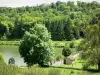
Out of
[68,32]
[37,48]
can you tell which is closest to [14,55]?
[37,48]

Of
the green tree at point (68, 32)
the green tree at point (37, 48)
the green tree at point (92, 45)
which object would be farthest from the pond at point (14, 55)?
the green tree at point (68, 32)

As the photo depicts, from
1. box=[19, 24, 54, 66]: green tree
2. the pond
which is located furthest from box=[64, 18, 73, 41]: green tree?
box=[19, 24, 54, 66]: green tree

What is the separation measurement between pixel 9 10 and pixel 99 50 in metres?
126

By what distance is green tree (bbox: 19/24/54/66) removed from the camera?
31.6 meters

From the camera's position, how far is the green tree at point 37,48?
31609mm

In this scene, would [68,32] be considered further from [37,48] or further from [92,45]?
[92,45]

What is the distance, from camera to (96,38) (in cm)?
2647

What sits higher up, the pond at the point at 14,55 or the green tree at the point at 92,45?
the green tree at the point at 92,45

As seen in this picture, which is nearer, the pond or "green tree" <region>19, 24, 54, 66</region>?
"green tree" <region>19, 24, 54, 66</region>

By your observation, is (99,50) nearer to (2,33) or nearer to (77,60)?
(77,60)

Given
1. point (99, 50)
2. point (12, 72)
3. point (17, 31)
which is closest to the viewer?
point (12, 72)

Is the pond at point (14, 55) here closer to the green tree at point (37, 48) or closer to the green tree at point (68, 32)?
the green tree at point (37, 48)

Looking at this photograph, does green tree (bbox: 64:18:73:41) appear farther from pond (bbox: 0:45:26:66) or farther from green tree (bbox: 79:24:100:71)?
green tree (bbox: 79:24:100:71)

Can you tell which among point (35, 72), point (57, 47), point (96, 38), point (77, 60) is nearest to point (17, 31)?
point (57, 47)
